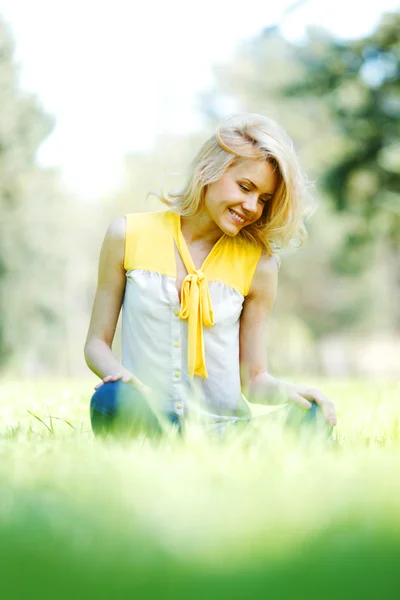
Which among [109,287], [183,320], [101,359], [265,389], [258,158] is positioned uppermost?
[258,158]

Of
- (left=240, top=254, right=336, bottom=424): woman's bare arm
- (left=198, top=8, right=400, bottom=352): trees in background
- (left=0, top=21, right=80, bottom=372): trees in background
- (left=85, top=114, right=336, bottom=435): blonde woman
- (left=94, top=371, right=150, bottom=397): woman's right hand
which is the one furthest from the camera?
(left=0, top=21, right=80, bottom=372): trees in background

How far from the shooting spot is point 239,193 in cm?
300

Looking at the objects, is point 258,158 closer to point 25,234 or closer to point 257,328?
point 257,328

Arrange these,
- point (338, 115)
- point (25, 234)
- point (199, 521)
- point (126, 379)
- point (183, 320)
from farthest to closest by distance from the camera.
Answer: point (25, 234)
point (338, 115)
point (183, 320)
point (126, 379)
point (199, 521)

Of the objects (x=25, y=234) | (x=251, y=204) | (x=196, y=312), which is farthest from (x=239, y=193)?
(x=25, y=234)

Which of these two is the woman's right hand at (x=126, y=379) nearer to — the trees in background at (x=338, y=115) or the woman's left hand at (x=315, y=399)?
the woman's left hand at (x=315, y=399)

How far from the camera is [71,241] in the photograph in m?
25.9

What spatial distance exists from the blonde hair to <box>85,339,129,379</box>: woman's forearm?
1.98 feet

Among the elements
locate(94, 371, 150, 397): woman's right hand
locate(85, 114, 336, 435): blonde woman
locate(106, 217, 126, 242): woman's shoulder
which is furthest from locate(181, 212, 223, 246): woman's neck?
locate(94, 371, 150, 397): woman's right hand

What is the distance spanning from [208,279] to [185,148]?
22450 mm

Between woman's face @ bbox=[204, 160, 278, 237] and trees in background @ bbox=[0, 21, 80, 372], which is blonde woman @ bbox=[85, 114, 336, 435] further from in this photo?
trees in background @ bbox=[0, 21, 80, 372]

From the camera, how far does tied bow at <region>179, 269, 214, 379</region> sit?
2.99m

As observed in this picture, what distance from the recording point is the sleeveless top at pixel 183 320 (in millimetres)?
3021

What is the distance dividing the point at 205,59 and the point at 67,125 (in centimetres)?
492
